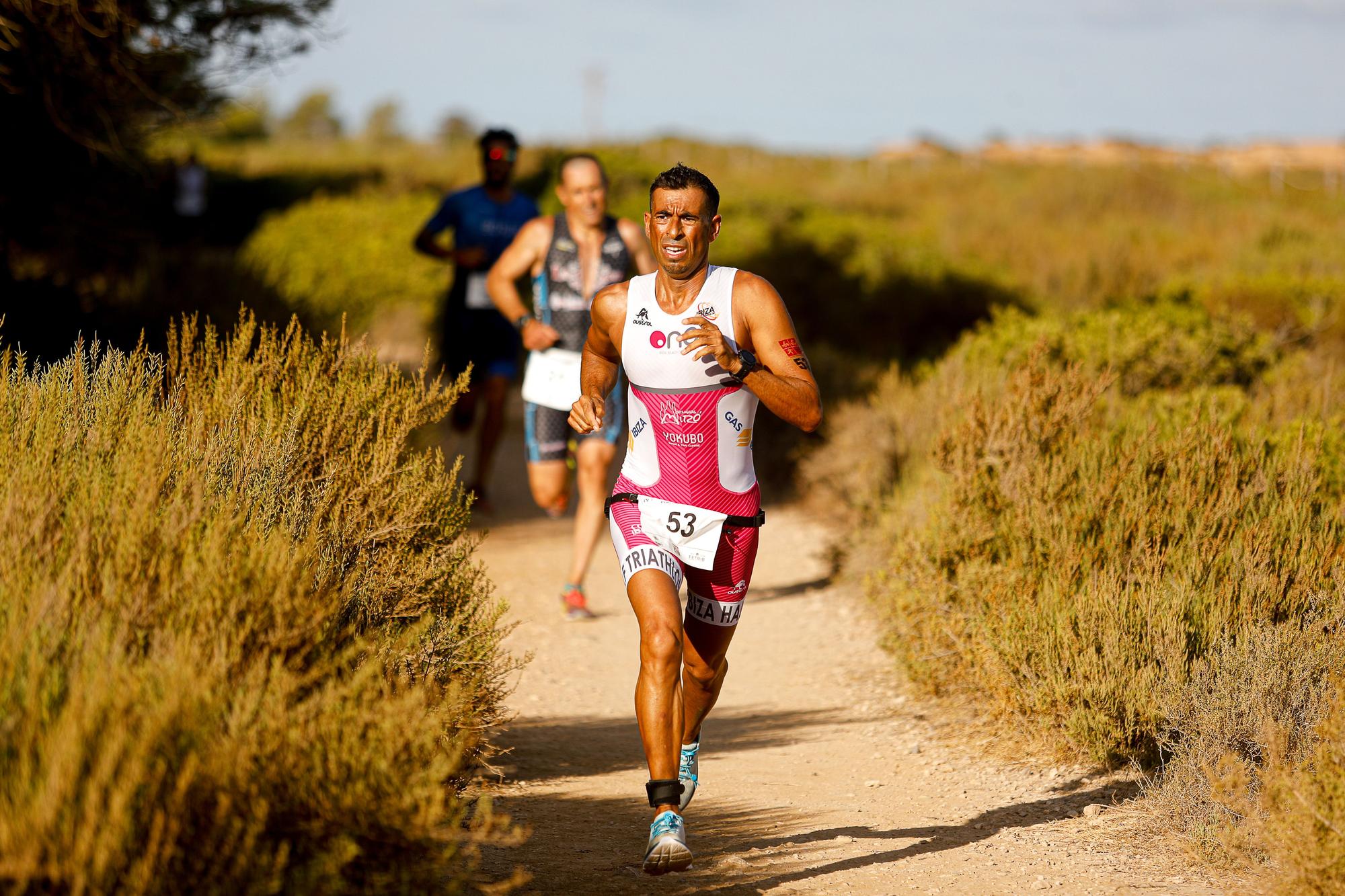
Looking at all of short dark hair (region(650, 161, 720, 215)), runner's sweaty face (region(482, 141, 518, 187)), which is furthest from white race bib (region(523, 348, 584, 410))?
short dark hair (region(650, 161, 720, 215))

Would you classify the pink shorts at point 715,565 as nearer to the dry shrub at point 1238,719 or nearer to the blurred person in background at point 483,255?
the dry shrub at point 1238,719

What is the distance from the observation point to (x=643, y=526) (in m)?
4.28

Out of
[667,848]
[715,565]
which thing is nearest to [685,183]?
[715,565]

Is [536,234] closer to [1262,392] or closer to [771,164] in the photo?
[1262,392]

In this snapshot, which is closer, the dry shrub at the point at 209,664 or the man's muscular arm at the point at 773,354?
the dry shrub at the point at 209,664

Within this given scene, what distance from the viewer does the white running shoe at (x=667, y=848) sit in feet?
12.5

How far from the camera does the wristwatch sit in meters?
4.03

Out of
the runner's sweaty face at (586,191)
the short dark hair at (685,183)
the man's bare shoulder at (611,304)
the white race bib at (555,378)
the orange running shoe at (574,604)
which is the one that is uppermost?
the runner's sweaty face at (586,191)

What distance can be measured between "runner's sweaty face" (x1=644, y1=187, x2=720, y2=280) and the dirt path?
1.87 m

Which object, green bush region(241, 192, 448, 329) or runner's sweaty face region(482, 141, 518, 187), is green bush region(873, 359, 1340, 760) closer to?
runner's sweaty face region(482, 141, 518, 187)

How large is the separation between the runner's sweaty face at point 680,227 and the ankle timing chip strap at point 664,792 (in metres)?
1.55

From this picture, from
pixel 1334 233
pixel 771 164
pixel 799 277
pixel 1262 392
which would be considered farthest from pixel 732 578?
pixel 771 164

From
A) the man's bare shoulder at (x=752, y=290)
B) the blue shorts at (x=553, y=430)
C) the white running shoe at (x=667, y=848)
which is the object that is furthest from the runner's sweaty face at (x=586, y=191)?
the white running shoe at (x=667, y=848)

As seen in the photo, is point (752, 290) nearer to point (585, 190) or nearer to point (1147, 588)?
point (1147, 588)
